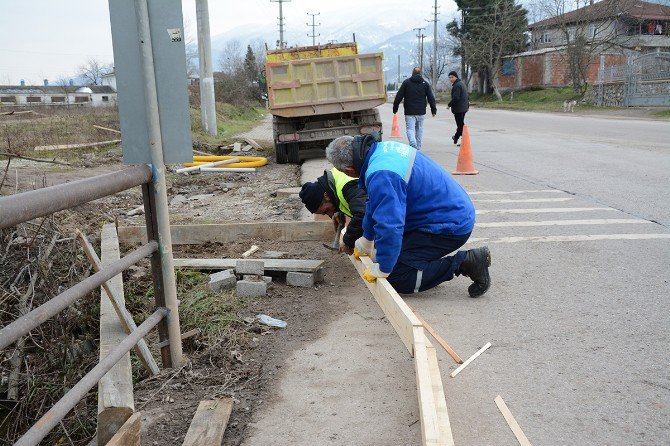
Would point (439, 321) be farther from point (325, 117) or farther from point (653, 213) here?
point (325, 117)

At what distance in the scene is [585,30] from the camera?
4881 centimetres

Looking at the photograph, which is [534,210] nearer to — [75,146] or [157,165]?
[157,165]

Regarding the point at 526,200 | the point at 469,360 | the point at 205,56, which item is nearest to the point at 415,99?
the point at 526,200

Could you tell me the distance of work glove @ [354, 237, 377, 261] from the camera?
504 centimetres

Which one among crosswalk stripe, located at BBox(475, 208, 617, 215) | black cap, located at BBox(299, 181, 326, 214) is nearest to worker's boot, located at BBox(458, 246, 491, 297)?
black cap, located at BBox(299, 181, 326, 214)

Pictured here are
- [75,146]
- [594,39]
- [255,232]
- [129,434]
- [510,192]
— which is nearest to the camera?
[129,434]

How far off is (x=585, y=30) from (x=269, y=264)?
5053 centimetres

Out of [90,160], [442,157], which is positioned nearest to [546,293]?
[442,157]

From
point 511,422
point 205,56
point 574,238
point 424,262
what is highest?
point 205,56

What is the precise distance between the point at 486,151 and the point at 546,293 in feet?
34.1

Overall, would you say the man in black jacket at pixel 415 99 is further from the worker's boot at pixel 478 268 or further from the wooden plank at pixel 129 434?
the wooden plank at pixel 129 434

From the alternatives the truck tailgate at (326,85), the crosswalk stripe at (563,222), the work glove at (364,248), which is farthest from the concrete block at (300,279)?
the truck tailgate at (326,85)

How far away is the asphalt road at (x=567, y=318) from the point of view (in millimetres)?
3061

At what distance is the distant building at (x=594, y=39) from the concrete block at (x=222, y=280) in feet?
147
